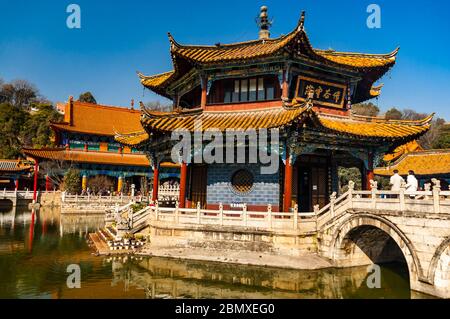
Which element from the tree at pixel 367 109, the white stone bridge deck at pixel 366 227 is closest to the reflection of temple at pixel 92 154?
the white stone bridge deck at pixel 366 227

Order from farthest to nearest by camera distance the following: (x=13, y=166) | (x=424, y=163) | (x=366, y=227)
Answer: (x=13, y=166)
(x=424, y=163)
(x=366, y=227)

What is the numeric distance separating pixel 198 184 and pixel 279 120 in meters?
6.37

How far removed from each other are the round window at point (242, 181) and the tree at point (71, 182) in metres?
25.7

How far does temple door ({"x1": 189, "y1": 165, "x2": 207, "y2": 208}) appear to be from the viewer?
17.8 meters

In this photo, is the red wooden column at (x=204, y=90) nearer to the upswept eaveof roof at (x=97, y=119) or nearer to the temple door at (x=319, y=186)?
the temple door at (x=319, y=186)

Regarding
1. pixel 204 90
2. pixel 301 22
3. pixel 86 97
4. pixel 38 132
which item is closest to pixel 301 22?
pixel 301 22

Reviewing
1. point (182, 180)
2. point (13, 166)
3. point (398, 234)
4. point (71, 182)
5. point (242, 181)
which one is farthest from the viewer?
point (13, 166)

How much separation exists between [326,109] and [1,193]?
38.0 meters

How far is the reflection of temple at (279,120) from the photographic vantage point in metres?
14.8

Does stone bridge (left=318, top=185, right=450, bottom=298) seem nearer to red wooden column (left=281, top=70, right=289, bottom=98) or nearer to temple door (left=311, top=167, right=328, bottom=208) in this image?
temple door (left=311, top=167, right=328, bottom=208)

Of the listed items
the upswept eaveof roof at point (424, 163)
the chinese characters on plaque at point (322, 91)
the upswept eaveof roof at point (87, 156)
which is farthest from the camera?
the upswept eaveof roof at point (87, 156)

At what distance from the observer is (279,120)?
13977 millimetres

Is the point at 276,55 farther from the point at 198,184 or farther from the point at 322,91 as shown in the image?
the point at 198,184
